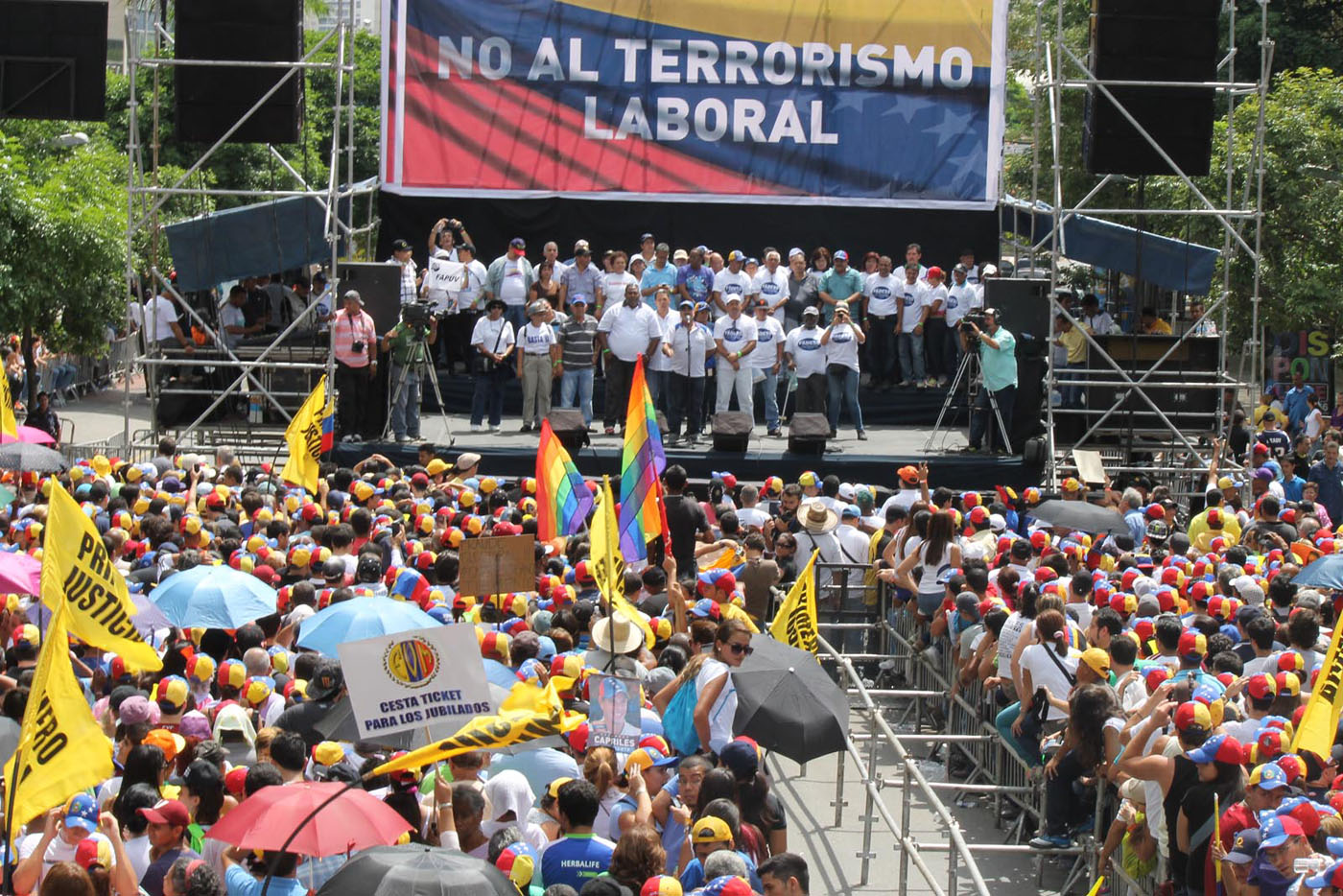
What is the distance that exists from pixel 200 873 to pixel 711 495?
29.5 feet

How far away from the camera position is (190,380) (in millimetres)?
19844

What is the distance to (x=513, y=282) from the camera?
808 inches

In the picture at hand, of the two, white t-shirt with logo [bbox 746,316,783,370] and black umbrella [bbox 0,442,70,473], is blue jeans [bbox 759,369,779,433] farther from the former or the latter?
black umbrella [bbox 0,442,70,473]

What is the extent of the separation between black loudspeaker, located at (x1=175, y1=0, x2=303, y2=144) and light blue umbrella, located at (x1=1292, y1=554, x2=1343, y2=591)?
11.1 metres

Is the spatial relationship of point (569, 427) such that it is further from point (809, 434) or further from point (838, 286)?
point (838, 286)

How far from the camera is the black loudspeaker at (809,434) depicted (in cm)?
1831

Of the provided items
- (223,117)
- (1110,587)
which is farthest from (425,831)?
(223,117)

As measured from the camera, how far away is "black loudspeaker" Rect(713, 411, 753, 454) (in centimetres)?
1841

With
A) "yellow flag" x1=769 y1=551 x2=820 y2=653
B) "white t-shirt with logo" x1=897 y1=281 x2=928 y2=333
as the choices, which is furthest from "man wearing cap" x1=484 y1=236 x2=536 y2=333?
"yellow flag" x1=769 y1=551 x2=820 y2=653

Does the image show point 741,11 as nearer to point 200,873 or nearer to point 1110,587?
point 1110,587

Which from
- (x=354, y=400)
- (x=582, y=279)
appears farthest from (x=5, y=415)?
(x=582, y=279)

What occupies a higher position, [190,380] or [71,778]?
[190,380]

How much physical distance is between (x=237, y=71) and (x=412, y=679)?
40.5 feet

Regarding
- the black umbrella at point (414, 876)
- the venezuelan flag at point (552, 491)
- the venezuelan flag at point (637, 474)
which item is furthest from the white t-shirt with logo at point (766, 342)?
the black umbrella at point (414, 876)
